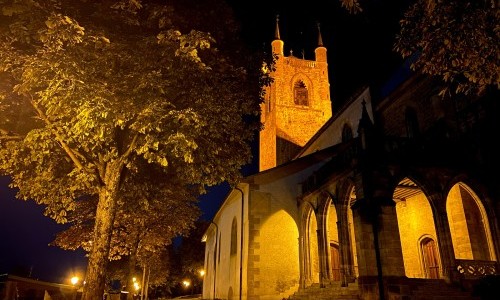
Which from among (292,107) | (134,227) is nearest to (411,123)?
(134,227)

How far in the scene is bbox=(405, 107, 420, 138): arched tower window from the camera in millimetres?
17531

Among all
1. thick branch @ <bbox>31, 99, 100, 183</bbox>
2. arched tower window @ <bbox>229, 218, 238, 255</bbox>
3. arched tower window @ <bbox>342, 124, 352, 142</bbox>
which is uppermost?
arched tower window @ <bbox>342, 124, 352, 142</bbox>

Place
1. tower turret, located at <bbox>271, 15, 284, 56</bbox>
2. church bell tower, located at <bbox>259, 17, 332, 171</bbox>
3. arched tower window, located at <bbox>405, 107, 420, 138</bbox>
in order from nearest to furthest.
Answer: arched tower window, located at <bbox>405, 107, 420, 138</bbox> → church bell tower, located at <bbox>259, 17, 332, 171</bbox> → tower turret, located at <bbox>271, 15, 284, 56</bbox>

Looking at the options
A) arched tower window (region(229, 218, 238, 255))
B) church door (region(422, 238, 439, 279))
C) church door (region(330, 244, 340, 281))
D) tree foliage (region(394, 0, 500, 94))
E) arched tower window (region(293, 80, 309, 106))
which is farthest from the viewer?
arched tower window (region(293, 80, 309, 106))

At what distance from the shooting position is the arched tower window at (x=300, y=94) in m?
42.5

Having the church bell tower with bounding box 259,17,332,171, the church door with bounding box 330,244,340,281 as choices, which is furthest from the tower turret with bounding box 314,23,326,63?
the church door with bounding box 330,244,340,281

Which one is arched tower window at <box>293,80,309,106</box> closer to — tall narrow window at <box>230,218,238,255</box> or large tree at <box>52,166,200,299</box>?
large tree at <box>52,166,200,299</box>

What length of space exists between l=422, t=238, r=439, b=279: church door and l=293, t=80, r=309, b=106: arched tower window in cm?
2777

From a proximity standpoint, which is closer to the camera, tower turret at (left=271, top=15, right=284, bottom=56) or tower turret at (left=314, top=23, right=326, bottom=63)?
tower turret at (left=271, top=15, right=284, bottom=56)

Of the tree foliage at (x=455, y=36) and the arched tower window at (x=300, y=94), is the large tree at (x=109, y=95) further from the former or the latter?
the arched tower window at (x=300, y=94)

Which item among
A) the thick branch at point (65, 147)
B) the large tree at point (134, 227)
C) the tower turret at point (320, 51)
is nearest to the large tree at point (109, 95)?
the thick branch at point (65, 147)

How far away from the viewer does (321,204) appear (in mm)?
15766

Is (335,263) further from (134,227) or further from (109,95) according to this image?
(109,95)

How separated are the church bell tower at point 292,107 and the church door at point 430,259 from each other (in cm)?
2193
